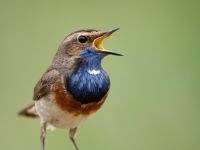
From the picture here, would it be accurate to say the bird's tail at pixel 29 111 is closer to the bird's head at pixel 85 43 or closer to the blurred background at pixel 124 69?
the blurred background at pixel 124 69

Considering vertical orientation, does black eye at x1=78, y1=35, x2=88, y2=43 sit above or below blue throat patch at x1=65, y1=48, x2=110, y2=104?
above

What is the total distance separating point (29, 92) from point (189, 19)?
9.18ft

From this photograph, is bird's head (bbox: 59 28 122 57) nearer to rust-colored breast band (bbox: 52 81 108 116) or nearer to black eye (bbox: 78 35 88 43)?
black eye (bbox: 78 35 88 43)

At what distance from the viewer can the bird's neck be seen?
1095 centimetres

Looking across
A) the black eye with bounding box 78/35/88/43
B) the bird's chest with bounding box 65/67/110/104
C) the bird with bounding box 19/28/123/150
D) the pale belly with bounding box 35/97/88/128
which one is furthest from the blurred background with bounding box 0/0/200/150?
the black eye with bounding box 78/35/88/43

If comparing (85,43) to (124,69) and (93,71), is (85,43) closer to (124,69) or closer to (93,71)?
(93,71)

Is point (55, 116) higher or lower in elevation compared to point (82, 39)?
lower

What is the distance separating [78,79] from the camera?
11.0 metres

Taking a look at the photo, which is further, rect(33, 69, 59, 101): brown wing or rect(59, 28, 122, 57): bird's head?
rect(33, 69, 59, 101): brown wing

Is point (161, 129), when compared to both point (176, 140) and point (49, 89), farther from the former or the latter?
point (49, 89)

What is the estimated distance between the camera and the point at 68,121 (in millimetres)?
11172

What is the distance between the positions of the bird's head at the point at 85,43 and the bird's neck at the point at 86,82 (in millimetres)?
138

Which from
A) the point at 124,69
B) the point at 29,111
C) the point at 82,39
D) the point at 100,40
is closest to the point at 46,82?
the point at 82,39

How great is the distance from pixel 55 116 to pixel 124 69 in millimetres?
3728
